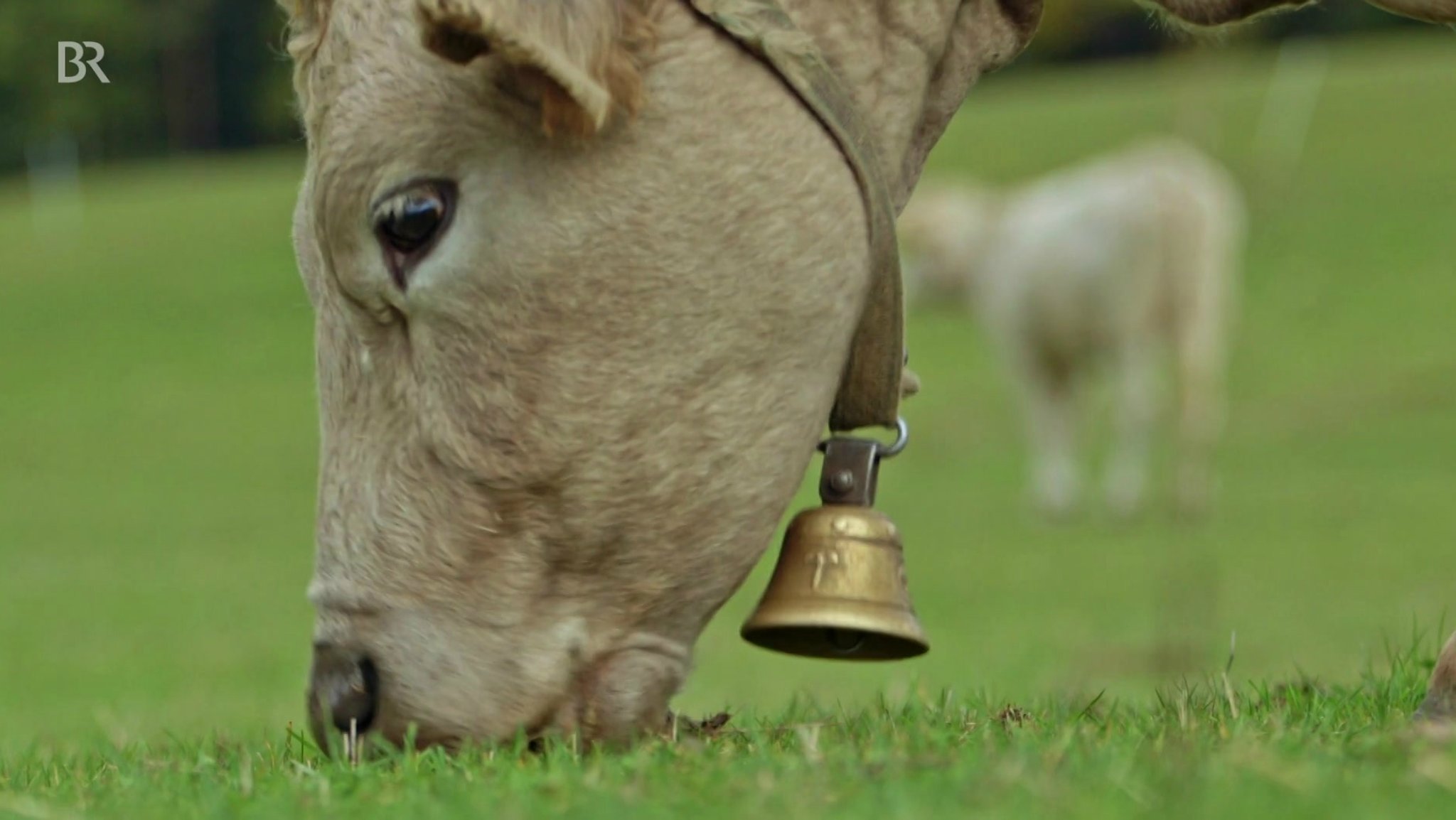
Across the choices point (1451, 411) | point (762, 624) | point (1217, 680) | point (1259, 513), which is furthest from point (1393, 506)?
point (762, 624)

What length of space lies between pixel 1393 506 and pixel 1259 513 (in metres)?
0.96

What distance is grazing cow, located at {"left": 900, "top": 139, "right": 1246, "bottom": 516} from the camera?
50.5ft

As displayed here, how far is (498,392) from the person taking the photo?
2.96 meters

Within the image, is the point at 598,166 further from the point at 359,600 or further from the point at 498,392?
the point at 359,600

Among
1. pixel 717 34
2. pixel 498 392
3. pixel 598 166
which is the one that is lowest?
pixel 498 392

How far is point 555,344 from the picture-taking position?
2.95 metres

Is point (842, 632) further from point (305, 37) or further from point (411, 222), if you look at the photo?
point (305, 37)

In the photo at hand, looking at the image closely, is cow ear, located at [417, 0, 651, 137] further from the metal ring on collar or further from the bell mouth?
the bell mouth

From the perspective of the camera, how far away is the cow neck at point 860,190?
9.84 ft

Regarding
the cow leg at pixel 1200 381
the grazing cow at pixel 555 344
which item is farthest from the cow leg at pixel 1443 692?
the cow leg at pixel 1200 381

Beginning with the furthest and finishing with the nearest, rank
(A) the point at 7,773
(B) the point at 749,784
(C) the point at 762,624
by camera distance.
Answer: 1. (A) the point at 7,773
2. (C) the point at 762,624
3. (B) the point at 749,784

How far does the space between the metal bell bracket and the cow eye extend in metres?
0.73

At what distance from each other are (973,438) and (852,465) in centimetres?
1780

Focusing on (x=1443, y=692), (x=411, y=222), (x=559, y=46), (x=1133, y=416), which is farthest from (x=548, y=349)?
(x=1133, y=416)
